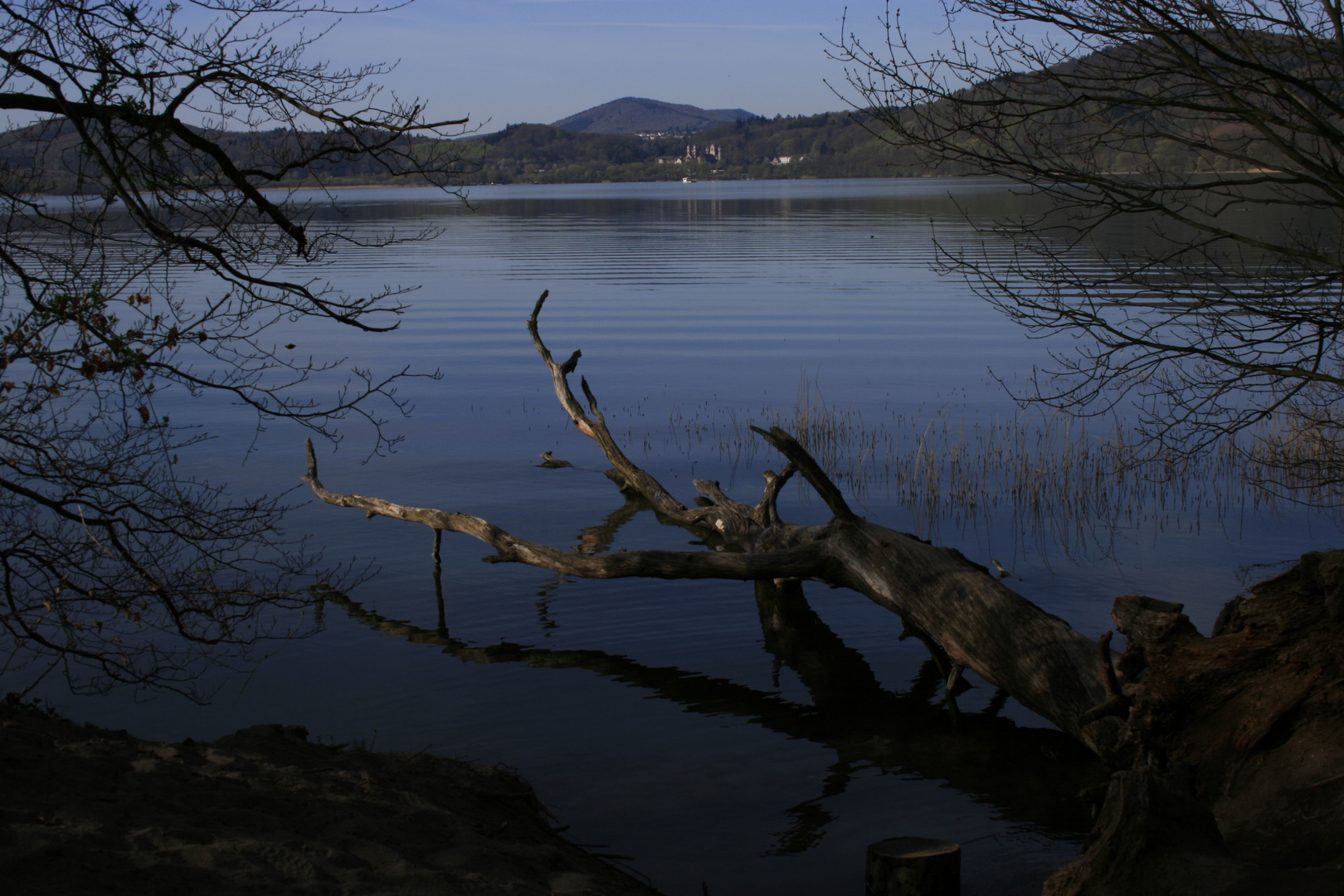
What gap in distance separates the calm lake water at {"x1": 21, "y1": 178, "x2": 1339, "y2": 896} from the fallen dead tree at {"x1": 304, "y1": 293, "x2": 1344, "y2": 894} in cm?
69

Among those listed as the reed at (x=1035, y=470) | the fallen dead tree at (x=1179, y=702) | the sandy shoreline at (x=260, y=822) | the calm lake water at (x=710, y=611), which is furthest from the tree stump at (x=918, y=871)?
the reed at (x=1035, y=470)

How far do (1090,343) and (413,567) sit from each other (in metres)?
17.4

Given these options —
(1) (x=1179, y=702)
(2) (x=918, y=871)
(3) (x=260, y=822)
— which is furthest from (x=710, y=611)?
(3) (x=260, y=822)

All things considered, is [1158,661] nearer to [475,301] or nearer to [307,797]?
[307,797]

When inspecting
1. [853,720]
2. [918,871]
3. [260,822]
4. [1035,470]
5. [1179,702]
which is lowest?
[853,720]

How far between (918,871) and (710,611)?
5811mm

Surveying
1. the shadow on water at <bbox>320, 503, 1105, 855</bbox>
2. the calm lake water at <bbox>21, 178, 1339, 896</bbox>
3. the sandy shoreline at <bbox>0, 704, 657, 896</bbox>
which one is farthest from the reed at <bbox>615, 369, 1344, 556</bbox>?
the sandy shoreline at <bbox>0, 704, 657, 896</bbox>

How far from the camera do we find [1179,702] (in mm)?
5773

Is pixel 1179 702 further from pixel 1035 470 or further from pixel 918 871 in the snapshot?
pixel 1035 470

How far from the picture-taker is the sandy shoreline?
4.47 meters

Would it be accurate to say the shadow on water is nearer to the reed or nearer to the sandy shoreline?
the sandy shoreline

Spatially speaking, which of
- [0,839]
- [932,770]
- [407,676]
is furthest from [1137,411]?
[0,839]

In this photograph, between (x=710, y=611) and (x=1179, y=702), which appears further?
(x=710, y=611)

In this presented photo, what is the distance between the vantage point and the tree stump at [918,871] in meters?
5.69
